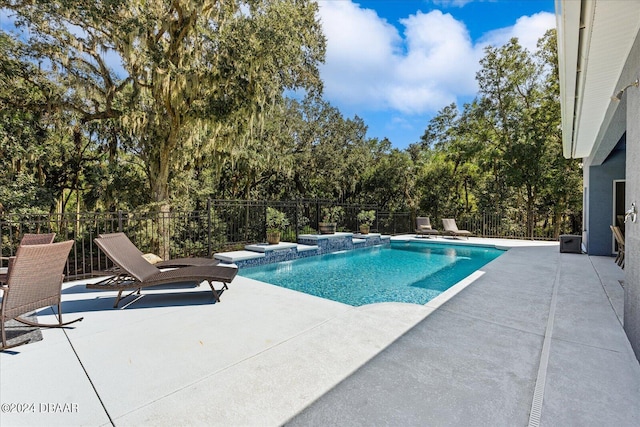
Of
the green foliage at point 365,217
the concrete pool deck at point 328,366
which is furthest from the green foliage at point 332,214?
the concrete pool deck at point 328,366

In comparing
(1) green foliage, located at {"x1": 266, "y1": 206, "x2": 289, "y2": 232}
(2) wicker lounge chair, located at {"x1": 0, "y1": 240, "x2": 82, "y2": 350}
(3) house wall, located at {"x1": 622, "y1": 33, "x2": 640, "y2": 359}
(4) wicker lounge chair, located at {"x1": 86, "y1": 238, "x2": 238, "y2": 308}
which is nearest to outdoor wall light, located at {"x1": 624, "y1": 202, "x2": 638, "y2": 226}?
(3) house wall, located at {"x1": 622, "y1": 33, "x2": 640, "y2": 359}

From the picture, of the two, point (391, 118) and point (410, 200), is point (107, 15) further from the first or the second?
point (391, 118)

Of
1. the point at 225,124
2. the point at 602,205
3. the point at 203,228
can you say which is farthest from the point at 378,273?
the point at 203,228

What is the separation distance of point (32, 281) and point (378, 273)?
18.9ft

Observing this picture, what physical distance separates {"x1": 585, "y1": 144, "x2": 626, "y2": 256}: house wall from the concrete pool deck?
4.90 metres

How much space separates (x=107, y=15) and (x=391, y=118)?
65.1 ft

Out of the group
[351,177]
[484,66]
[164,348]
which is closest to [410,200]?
[351,177]

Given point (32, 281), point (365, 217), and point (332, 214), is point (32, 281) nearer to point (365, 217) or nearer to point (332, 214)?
point (365, 217)

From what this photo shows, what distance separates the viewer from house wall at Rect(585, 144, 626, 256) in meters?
7.46

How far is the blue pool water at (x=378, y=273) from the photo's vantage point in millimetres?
5445

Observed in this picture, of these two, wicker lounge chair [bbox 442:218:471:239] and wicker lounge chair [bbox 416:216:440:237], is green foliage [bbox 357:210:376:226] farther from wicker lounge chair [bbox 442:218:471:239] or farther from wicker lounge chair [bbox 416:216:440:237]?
wicker lounge chair [bbox 442:218:471:239]

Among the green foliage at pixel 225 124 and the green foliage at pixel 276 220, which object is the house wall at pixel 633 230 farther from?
the green foliage at pixel 276 220

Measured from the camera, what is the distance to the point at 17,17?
7848 millimetres

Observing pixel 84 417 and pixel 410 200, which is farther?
pixel 410 200
